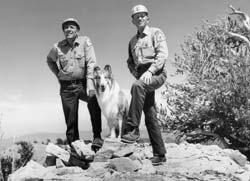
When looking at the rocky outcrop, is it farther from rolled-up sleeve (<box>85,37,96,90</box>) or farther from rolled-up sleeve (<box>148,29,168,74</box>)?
rolled-up sleeve (<box>148,29,168,74</box>)

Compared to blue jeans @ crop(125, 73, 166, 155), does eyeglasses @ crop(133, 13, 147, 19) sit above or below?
above

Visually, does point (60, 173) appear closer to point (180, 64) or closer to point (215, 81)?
point (215, 81)

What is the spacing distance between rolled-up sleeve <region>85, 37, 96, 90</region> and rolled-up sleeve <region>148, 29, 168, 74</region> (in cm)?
138

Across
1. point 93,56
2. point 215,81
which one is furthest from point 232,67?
point 93,56

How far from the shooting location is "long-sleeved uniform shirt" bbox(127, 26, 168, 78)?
4832mm

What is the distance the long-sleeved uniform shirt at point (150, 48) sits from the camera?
4.83 m

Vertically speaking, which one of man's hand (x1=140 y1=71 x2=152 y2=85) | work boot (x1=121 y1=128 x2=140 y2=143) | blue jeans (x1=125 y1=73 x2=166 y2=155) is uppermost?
man's hand (x1=140 y1=71 x2=152 y2=85)

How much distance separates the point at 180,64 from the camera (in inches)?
583

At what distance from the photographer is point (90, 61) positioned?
5.79m

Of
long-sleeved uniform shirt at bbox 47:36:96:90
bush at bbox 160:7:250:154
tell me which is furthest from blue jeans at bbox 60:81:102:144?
bush at bbox 160:7:250:154

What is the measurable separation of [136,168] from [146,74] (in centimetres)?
149

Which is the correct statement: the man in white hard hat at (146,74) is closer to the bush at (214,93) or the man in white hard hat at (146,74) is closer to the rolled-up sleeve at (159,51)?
the rolled-up sleeve at (159,51)

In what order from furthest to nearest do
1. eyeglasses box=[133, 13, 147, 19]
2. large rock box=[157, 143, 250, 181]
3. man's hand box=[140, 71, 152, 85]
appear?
large rock box=[157, 143, 250, 181], eyeglasses box=[133, 13, 147, 19], man's hand box=[140, 71, 152, 85]

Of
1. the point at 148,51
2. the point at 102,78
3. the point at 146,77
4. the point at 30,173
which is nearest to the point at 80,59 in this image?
the point at 102,78
